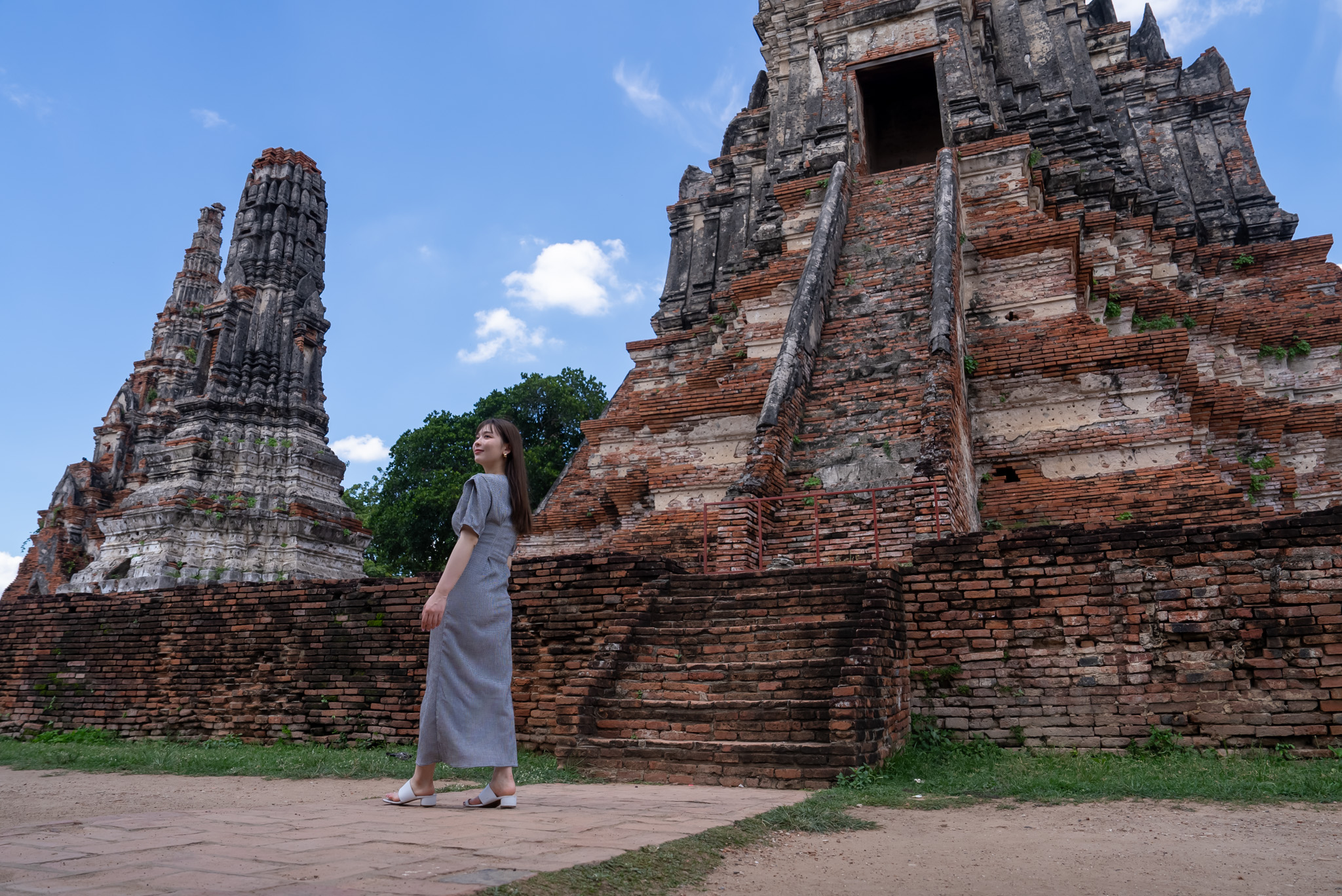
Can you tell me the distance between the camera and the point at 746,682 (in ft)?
18.3

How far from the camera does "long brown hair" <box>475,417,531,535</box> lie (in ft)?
13.6

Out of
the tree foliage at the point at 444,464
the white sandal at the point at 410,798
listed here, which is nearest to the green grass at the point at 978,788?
the white sandal at the point at 410,798

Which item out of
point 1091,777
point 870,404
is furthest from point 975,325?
point 1091,777

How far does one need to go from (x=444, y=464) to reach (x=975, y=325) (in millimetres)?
21725

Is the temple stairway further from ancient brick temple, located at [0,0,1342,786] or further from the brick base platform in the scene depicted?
the brick base platform

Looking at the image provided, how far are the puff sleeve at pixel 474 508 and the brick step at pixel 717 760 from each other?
77.1 inches

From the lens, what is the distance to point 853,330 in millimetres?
10617

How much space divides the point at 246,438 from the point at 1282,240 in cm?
1922

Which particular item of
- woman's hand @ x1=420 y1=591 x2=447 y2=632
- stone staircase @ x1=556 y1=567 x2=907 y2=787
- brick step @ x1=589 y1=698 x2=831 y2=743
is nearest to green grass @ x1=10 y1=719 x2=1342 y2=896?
stone staircase @ x1=556 y1=567 x2=907 y2=787

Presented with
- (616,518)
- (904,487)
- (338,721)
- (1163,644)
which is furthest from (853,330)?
(338,721)

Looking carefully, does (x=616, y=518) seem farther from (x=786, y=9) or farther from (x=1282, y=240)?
→ (x=1282, y=240)

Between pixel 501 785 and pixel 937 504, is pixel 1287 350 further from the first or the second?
pixel 501 785

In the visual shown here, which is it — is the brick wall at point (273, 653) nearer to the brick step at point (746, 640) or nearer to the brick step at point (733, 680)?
the brick step at point (746, 640)

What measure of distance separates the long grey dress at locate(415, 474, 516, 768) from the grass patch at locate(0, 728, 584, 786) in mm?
1262
